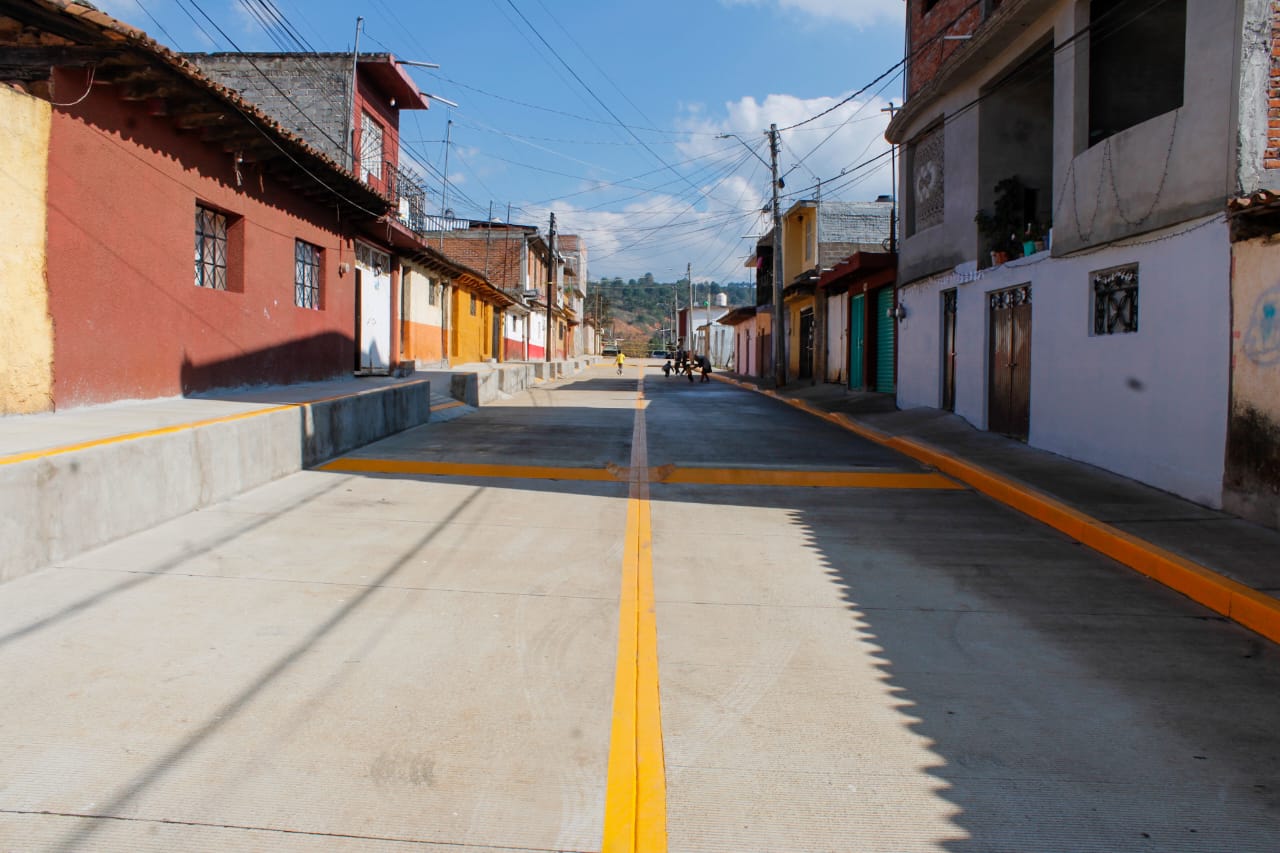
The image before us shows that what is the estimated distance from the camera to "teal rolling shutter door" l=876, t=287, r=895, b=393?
23062 mm

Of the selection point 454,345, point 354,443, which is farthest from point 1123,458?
point 454,345

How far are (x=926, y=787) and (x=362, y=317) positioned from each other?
2072 centimetres

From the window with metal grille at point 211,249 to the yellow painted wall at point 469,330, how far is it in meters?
18.4

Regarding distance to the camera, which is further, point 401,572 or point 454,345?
point 454,345

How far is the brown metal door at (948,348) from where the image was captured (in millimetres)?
17031

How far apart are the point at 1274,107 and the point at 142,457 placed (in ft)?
33.3

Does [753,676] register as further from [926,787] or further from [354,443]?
[354,443]

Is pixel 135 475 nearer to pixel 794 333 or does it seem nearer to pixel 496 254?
pixel 794 333

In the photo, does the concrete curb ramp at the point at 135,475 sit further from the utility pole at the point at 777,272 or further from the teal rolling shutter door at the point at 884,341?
the utility pole at the point at 777,272

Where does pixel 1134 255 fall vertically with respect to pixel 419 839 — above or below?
above

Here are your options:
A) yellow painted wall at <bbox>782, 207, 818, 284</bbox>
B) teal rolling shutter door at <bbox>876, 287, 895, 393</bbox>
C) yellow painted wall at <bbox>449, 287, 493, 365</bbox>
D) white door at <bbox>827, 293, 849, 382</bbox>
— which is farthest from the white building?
yellow painted wall at <bbox>449, 287, 493, 365</bbox>

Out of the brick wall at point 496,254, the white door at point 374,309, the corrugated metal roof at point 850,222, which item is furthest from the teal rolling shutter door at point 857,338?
the brick wall at point 496,254

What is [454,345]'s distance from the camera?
33344 mm

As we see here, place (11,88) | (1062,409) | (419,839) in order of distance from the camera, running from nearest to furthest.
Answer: (419,839) < (11,88) < (1062,409)
